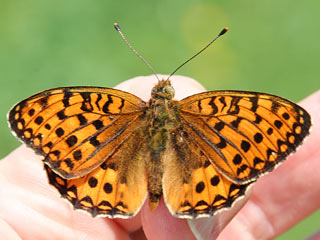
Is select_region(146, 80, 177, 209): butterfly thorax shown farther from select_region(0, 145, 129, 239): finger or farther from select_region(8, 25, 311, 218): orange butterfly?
select_region(0, 145, 129, 239): finger

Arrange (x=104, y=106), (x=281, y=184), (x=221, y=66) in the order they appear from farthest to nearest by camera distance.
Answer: (x=221, y=66) → (x=281, y=184) → (x=104, y=106)

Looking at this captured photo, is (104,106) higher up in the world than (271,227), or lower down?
higher up

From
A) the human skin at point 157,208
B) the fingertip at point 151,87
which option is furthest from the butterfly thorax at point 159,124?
the fingertip at point 151,87

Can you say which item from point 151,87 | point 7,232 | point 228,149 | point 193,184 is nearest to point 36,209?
point 7,232

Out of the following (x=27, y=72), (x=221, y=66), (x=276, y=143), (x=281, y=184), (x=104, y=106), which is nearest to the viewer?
(x=276, y=143)

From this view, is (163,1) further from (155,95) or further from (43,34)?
(155,95)


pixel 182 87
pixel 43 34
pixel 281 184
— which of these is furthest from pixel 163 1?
pixel 281 184
